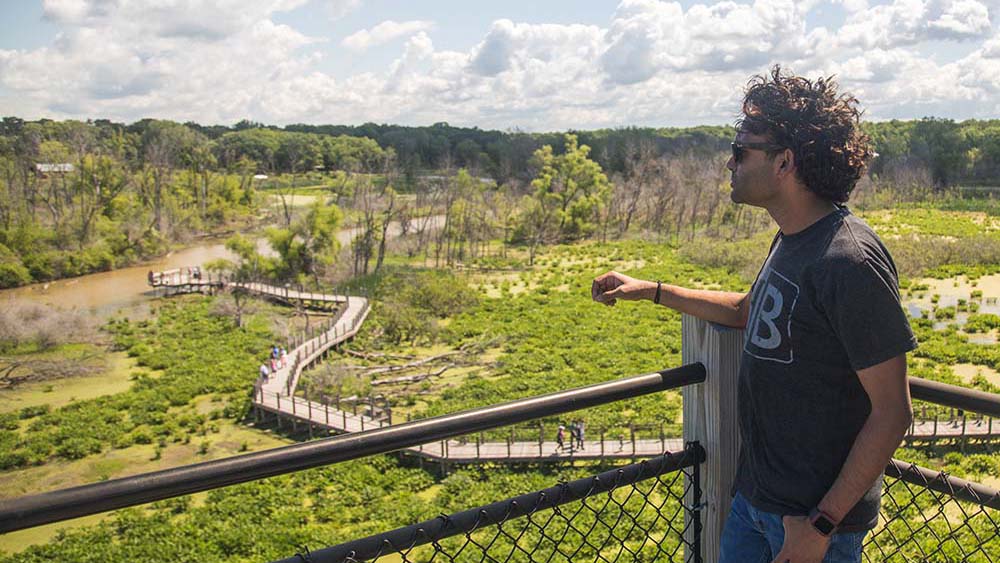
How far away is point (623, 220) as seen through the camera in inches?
1839

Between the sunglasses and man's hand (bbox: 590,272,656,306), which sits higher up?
the sunglasses

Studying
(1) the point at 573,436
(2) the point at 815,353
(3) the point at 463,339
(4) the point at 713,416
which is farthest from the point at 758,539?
(3) the point at 463,339

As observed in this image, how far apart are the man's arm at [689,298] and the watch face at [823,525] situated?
517 mm

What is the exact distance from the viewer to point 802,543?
4.80ft

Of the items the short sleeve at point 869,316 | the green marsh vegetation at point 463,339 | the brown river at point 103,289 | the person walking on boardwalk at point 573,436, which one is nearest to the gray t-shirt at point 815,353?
the short sleeve at point 869,316

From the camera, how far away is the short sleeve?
4.41 ft

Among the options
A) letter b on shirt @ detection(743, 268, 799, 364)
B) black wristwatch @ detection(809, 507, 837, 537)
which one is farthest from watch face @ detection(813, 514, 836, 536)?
letter b on shirt @ detection(743, 268, 799, 364)

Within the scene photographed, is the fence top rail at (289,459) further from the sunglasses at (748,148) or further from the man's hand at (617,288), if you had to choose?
the sunglasses at (748,148)

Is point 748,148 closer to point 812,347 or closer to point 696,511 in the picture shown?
point 812,347

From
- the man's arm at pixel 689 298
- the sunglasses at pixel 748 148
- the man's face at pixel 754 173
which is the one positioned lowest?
the man's arm at pixel 689 298

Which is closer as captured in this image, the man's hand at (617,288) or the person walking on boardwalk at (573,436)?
the man's hand at (617,288)

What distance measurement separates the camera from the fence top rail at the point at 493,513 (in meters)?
1.40

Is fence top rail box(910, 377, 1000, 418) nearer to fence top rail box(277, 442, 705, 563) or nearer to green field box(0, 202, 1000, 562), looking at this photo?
fence top rail box(277, 442, 705, 563)

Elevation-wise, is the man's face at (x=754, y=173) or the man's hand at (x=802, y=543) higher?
the man's face at (x=754, y=173)
